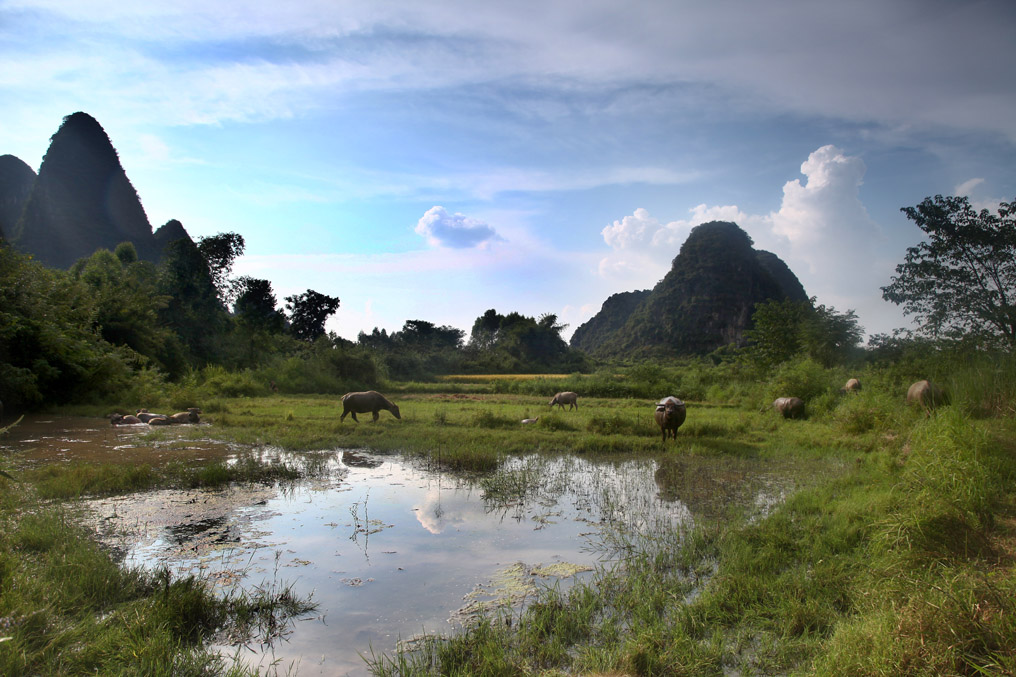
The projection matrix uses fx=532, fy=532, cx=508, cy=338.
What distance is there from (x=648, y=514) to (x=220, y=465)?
594 centimetres

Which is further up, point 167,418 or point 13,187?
point 13,187

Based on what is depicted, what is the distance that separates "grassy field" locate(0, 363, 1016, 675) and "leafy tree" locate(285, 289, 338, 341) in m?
38.9

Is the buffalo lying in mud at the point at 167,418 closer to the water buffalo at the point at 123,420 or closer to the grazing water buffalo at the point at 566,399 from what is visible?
the water buffalo at the point at 123,420

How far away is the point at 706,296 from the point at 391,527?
63.3 metres

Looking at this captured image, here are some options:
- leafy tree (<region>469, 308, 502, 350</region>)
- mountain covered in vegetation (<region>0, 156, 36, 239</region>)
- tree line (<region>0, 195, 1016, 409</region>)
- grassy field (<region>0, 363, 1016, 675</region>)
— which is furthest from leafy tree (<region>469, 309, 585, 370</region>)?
grassy field (<region>0, 363, 1016, 675</region>)

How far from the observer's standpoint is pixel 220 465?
7633 mm

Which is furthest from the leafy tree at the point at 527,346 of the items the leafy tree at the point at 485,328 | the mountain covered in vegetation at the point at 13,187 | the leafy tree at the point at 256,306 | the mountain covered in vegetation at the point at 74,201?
the mountain covered in vegetation at the point at 13,187

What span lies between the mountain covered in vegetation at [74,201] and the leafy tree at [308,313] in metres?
15.3

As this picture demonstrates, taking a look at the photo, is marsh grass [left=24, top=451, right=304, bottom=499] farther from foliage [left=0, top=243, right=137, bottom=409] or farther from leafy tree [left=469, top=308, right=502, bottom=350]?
leafy tree [left=469, top=308, right=502, bottom=350]

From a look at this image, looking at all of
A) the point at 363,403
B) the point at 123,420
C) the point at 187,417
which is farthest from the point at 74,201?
the point at 363,403

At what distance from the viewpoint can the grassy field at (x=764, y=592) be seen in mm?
2873

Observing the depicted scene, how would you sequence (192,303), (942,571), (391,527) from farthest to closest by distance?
(192,303), (391,527), (942,571)

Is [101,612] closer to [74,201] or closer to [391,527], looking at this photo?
[391,527]

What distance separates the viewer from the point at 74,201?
42.8 m
